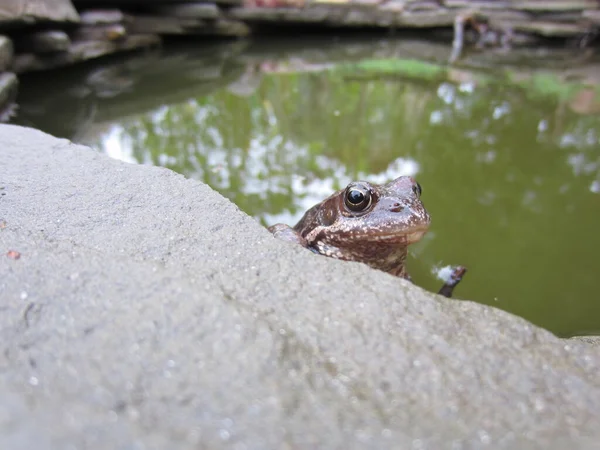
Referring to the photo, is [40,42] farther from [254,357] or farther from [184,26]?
[254,357]

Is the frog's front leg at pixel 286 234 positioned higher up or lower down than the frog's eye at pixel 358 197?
lower down

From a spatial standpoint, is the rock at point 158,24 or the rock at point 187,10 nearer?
the rock at point 158,24

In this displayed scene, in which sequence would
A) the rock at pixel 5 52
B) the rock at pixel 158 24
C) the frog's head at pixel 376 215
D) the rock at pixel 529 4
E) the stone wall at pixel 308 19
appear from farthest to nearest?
the rock at pixel 529 4
the rock at pixel 158 24
the stone wall at pixel 308 19
the rock at pixel 5 52
the frog's head at pixel 376 215

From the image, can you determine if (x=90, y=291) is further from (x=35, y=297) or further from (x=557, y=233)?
(x=557, y=233)

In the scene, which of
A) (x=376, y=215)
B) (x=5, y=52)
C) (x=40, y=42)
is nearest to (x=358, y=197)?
(x=376, y=215)

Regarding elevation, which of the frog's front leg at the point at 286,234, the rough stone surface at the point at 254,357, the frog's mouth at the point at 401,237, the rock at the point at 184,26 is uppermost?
the rough stone surface at the point at 254,357

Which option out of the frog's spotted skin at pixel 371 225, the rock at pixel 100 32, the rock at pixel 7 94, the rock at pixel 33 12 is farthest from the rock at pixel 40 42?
the frog's spotted skin at pixel 371 225

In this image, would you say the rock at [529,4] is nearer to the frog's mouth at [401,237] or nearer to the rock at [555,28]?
the rock at [555,28]

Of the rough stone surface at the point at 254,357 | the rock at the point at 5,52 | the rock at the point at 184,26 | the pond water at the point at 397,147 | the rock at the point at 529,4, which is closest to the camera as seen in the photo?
the rough stone surface at the point at 254,357
